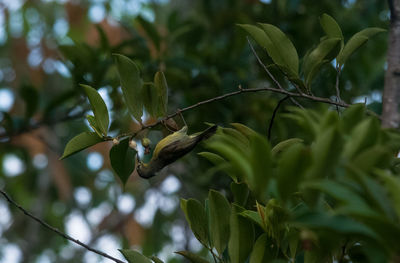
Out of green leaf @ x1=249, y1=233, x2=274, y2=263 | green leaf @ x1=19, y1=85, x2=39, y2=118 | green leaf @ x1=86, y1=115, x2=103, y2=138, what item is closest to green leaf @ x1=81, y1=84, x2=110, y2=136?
green leaf @ x1=86, y1=115, x2=103, y2=138

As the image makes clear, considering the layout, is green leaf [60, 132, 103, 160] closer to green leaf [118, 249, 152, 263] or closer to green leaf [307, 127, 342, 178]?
green leaf [118, 249, 152, 263]

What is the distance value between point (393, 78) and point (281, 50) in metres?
0.19

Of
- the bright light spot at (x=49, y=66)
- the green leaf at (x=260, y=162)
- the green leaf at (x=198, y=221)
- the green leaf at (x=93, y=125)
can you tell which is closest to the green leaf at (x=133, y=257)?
the green leaf at (x=198, y=221)

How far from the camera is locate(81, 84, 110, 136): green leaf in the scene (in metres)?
0.71

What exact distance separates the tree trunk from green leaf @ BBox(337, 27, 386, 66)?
0.07 metres

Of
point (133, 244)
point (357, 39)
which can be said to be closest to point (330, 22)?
point (357, 39)

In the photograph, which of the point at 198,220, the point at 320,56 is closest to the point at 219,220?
the point at 198,220

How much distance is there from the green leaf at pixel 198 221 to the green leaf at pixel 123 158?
146mm

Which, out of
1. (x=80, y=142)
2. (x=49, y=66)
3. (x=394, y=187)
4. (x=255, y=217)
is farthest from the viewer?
(x=49, y=66)

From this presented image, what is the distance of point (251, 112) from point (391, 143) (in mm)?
1068

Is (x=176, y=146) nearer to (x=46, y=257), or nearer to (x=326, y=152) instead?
(x=326, y=152)

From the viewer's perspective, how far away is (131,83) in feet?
2.47

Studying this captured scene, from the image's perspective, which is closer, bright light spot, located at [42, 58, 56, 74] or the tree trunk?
the tree trunk

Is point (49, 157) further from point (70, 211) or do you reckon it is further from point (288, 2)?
point (288, 2)
